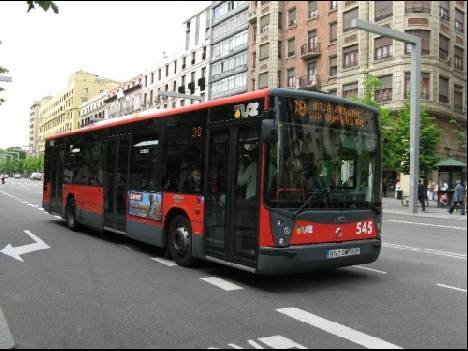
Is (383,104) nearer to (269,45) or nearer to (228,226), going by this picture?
(269,45)

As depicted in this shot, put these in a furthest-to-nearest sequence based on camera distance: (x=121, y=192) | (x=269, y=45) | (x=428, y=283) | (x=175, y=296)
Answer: (x=269, y=45), (x=121, y=192), (x=428, y=283), (x=175, y=296)

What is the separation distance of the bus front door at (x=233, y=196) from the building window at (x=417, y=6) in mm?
34564

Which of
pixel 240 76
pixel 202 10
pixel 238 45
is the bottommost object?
pixel 202 10

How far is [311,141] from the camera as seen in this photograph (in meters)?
6.53

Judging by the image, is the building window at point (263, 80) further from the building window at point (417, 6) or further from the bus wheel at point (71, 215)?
the bus wheel at point (71, 215)

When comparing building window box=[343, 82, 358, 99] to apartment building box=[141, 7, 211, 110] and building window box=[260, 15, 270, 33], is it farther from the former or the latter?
apartment building box=[141, 7, 211, 110]

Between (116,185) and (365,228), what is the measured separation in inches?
214

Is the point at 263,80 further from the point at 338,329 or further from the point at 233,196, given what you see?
the point at 338,329

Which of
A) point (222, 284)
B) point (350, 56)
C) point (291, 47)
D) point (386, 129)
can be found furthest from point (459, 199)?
point (291, 47)

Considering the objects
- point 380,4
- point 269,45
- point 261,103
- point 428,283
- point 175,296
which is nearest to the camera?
point 175,296

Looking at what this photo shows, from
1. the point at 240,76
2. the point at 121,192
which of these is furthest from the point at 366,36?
the point at 121,192

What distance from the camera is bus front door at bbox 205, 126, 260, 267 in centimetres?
647

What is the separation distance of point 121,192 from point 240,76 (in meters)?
47.0

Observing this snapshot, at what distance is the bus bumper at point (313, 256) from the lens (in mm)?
6160
